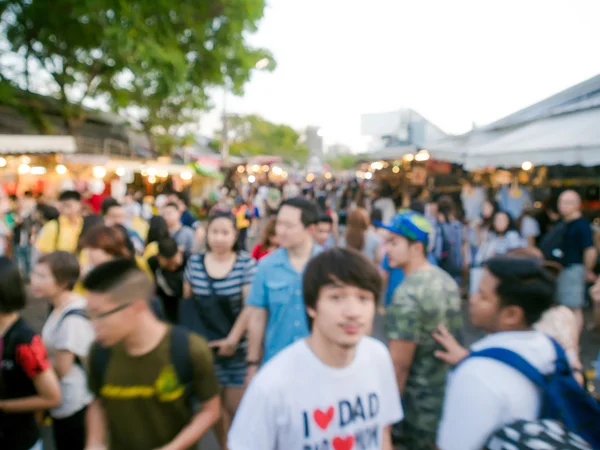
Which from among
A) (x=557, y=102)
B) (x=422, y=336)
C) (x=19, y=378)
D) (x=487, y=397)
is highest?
(x=557, y=102)

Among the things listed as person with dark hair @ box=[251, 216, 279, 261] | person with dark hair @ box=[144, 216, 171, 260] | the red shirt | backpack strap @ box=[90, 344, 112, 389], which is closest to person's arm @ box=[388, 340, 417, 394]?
backpack strap @ box=[90, 344, 112, 389]

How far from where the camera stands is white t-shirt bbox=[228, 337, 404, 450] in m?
1.70

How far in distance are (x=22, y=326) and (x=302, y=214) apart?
5.40 feet

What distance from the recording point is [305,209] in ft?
→ 10.4

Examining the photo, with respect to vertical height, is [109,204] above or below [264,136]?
below

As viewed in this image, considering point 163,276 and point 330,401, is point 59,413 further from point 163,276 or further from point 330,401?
point 163,276

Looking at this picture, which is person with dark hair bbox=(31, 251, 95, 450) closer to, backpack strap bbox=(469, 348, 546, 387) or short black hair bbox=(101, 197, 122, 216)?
backpack strap bbox=(469, 348, 546, 387)

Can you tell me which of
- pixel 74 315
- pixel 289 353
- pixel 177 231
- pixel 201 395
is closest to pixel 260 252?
pixel 177 231

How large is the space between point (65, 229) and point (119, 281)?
3950mm

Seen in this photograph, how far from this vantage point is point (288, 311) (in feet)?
9.91

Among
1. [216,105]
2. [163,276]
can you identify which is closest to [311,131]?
[216,105]

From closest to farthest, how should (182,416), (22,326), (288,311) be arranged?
(182,416) < (22,326) < (288,311)

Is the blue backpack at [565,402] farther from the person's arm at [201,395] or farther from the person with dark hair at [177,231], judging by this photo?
the person with dark hair at [177,231]

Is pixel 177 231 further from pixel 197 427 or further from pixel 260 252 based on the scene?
pixel 197 427
